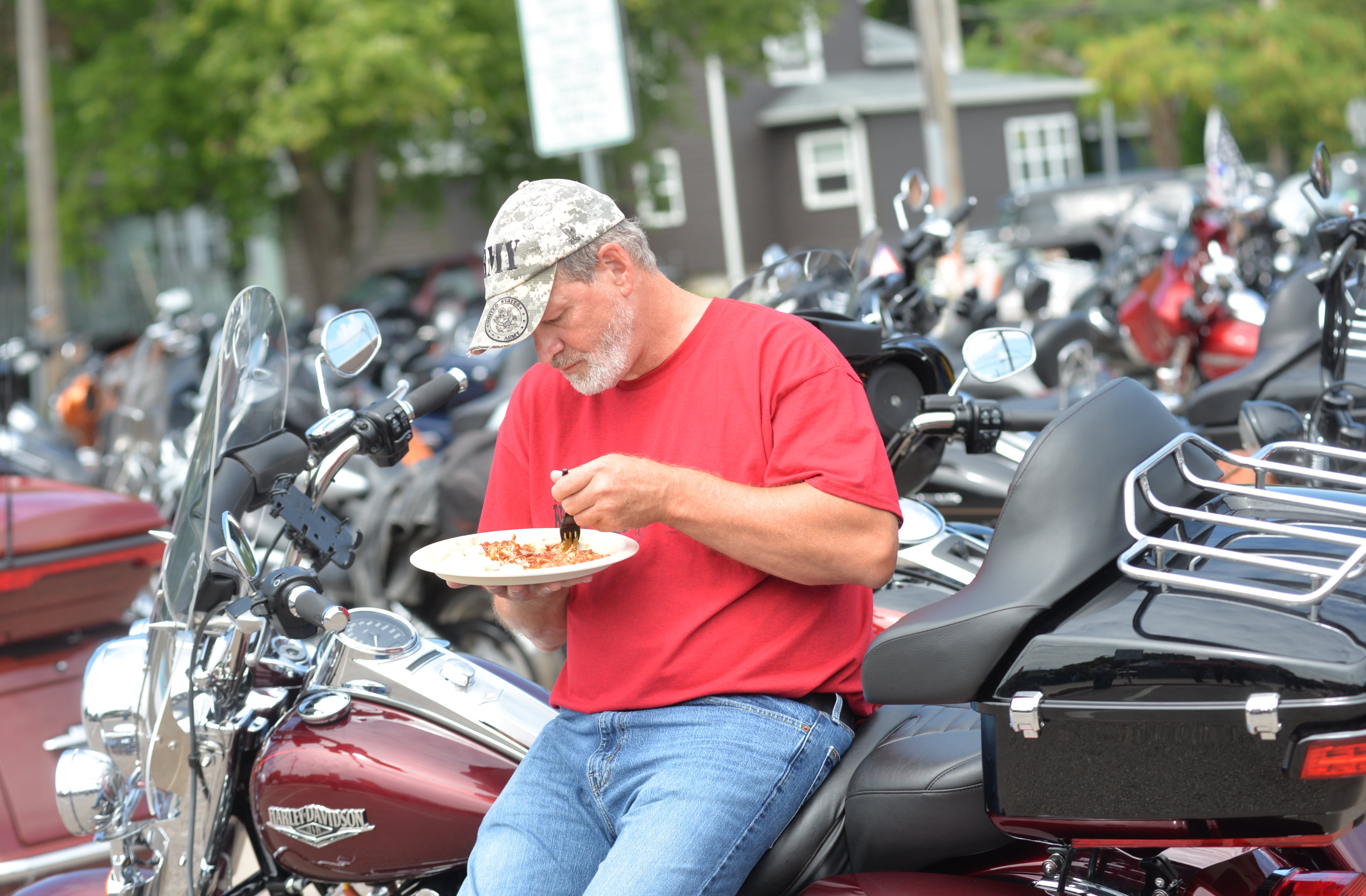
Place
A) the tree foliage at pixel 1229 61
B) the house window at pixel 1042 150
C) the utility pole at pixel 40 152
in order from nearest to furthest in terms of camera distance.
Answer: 1. the utility pole at pixel 40 152
2. the tree foliage at pixel 1229 61
3. the house window at pixel 1042 150

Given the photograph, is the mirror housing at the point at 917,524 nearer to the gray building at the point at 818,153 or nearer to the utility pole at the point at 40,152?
the utility pole at the point at 40,152

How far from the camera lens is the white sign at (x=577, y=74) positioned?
680cm

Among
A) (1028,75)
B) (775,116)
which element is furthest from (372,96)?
(1028,75)

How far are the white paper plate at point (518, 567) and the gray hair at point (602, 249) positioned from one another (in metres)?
0.40

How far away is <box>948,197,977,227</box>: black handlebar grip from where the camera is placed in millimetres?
4562

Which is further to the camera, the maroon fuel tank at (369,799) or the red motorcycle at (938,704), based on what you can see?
the maroon fuel tank at (369,799)

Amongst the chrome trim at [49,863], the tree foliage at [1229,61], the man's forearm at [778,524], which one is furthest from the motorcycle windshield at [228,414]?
the tree foliage at [1229,61]

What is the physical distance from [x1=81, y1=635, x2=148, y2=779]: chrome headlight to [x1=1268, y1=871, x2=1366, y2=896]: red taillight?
1733 mm

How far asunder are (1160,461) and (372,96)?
45.3ft

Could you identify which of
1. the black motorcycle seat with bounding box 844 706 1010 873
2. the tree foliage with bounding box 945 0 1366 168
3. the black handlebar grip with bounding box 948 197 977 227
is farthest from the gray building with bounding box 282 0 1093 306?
the black motorcycle seat with bounding box 844 706 1010 873

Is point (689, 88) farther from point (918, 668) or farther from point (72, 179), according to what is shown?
point (918, 668)

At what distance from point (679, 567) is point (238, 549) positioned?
69 centimetres

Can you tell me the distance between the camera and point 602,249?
2193 mm

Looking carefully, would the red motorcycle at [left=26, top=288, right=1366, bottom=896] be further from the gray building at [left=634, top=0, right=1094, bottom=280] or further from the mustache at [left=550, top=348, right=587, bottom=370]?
the gray building at [left=634, top=0, right=1094, bottom=280]
